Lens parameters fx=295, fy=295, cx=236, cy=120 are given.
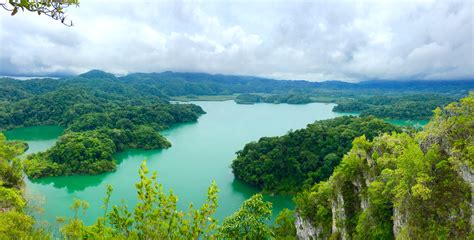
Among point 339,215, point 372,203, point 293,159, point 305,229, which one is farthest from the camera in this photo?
point 293,159

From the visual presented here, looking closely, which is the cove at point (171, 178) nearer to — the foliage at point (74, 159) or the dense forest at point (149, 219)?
the foliage at point (74, 159)

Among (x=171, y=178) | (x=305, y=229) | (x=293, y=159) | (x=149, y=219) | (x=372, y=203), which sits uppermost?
(x=149, y=219)

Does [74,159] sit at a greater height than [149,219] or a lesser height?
lesser

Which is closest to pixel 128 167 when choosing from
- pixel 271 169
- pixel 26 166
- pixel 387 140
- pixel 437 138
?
pixel 26 166

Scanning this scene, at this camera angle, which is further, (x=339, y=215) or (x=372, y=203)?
(x=339, y=215)

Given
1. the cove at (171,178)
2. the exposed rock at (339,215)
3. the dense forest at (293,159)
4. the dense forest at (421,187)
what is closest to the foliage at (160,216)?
the dense forest at (421,187)

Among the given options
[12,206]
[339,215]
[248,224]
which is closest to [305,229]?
[339,215]

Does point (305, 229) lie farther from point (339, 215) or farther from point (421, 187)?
point (421, 187)
